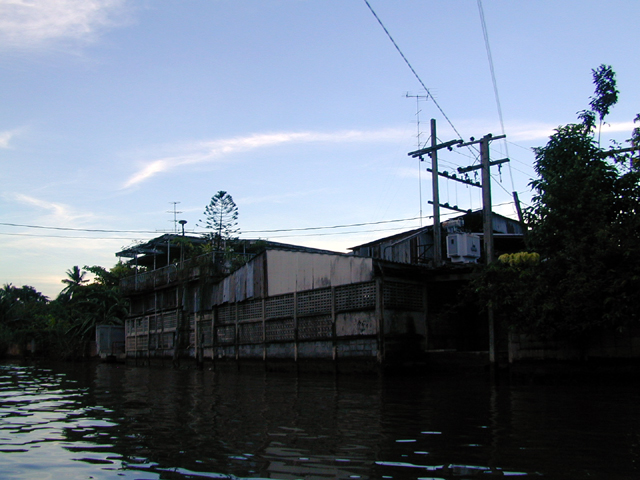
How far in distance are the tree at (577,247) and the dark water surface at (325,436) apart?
2.28 m

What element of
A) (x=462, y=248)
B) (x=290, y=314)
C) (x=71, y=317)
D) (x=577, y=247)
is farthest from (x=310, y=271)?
(x=71, y=317)

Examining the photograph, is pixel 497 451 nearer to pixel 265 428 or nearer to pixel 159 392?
pixel 265 428

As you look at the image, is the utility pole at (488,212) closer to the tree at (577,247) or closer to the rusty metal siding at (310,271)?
the tree at (577,247)

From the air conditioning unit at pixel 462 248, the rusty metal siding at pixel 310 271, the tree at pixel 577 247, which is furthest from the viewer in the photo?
the air conditioning unit at pixel 462 248

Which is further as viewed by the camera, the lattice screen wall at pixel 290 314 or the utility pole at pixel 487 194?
the lattice screen wall at pixel 290 314

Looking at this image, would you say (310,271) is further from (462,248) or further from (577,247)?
(577,247)

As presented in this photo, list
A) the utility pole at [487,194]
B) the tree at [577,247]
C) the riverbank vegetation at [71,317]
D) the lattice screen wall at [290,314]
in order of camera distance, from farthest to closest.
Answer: the riverbank vegetation at [71,317] → the lattice screen wall at [290,314] → the utility pole at [487,194] → the tree at [577,247]

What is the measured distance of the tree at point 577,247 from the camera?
13375 mm

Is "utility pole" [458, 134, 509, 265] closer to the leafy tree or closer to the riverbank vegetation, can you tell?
the leafy tree

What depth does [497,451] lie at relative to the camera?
18.5 ft

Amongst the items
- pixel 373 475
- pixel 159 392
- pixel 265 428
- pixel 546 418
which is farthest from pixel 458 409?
pixel 159 392

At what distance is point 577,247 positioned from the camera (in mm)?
13984

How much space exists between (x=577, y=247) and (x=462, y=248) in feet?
24.3

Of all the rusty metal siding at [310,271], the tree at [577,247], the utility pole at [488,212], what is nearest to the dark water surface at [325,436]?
the tree at [577,247]
